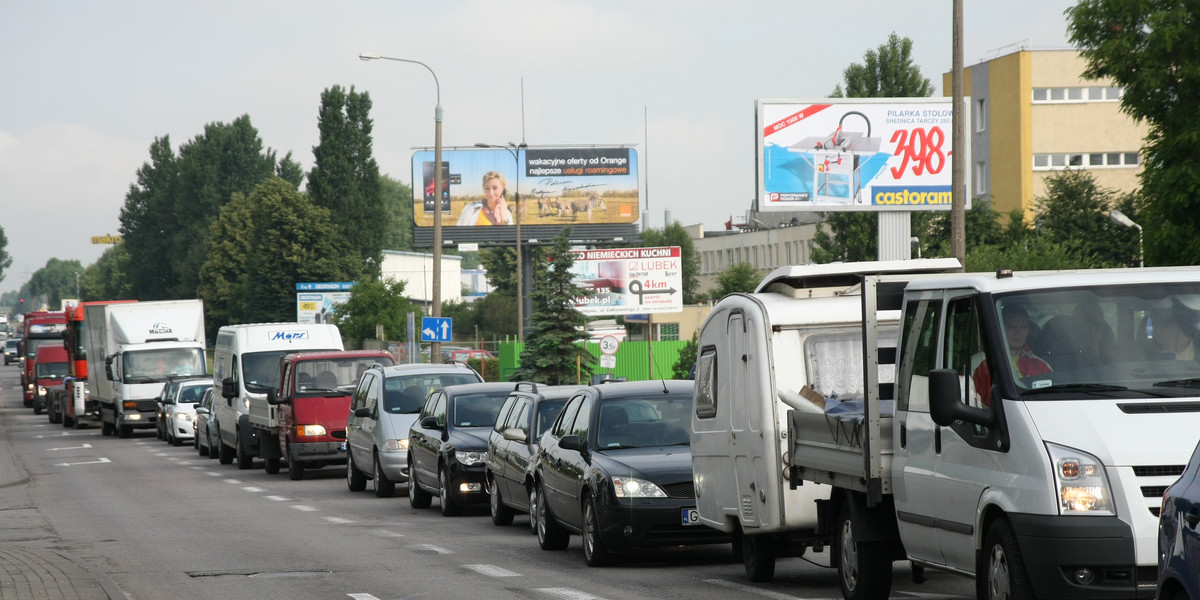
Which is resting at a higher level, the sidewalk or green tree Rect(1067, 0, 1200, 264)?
green tree Rect(1067, 0, 1200, 264)

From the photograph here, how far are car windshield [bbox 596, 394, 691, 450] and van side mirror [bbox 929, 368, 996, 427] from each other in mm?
6169

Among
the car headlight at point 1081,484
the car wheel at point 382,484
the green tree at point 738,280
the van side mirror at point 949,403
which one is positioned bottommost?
the car wheel at point 382,484

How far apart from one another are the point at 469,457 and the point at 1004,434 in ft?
37.1

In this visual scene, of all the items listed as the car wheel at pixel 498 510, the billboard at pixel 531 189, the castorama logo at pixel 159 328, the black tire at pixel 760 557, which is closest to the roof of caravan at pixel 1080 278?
the black tire at pixel 760 557

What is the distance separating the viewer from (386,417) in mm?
21641

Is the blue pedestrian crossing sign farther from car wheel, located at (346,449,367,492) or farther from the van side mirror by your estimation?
the van side mirror

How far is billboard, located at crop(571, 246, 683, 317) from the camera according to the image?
63750 mm

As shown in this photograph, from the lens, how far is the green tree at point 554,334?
45.7 metres

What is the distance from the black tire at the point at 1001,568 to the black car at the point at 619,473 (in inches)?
191

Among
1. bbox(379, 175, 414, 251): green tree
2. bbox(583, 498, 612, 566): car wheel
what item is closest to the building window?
bbox(583, 498, 612, 566): car wheel

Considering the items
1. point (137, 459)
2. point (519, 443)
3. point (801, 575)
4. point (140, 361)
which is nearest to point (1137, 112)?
point (519, 443)

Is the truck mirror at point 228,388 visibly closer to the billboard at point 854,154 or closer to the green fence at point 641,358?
the billboard at point 854,154

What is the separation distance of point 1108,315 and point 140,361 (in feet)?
123

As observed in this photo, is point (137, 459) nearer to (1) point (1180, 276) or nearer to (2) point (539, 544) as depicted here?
(2) point (539, 544)
